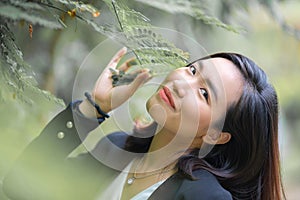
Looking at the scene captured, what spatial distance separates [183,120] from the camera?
56cm

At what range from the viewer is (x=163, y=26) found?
1000 millimetres

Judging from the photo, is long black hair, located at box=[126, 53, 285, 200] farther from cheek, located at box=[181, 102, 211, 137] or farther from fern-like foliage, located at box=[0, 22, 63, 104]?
fern-like foliage, located at box=[0, 22, 63, 104]

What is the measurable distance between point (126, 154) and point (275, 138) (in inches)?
7.5

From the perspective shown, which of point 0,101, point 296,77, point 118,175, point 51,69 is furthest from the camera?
point 296,77

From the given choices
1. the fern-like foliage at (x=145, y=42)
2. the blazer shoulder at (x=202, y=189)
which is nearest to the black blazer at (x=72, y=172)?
the blazer shoulder at (x=202, y=189)

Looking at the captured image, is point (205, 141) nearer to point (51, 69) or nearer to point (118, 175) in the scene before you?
point (118, 175)

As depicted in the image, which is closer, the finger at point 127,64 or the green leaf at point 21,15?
the green leaf at point 21,15

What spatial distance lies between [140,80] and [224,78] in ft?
0.31

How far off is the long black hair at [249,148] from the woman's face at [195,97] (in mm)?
14

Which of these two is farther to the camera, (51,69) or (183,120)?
(51,69)

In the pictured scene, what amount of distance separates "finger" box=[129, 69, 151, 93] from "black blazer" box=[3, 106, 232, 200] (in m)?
0.07

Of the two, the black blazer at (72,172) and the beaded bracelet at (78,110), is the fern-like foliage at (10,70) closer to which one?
the black blazer at (72,172)

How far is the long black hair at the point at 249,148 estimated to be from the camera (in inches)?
22.6

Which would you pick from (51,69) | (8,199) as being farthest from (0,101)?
(51,69)
